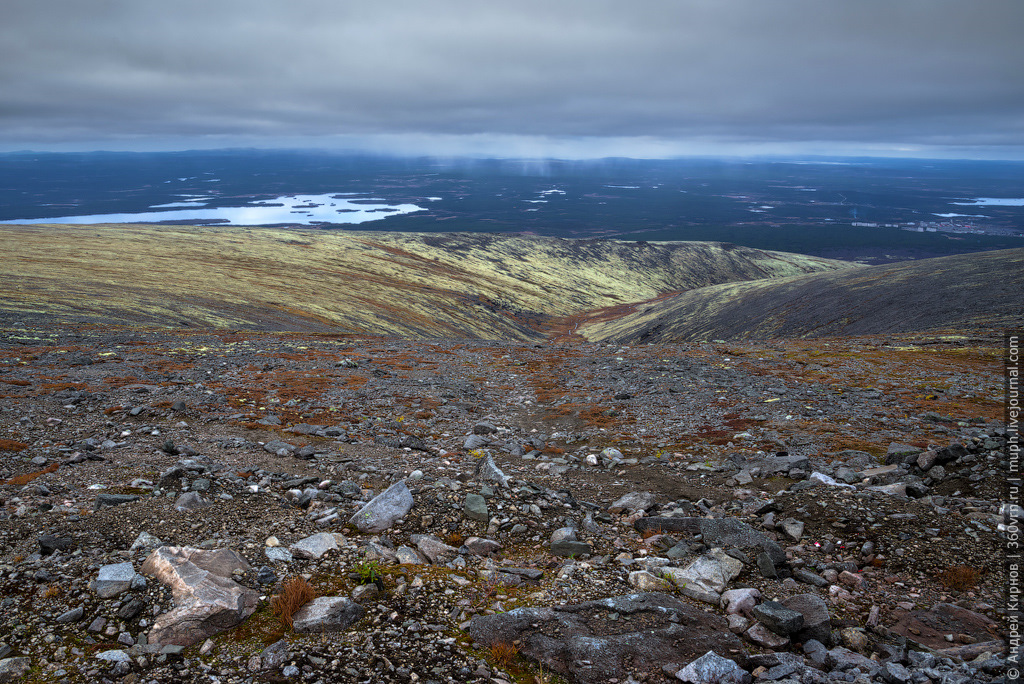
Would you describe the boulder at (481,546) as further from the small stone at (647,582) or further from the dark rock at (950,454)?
the dark rock at (950,454)

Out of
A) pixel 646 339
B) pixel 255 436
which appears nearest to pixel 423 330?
pixel 646 339

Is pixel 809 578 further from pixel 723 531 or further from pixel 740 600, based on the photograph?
pixel 740 600

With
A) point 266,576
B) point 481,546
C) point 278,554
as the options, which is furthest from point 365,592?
point 481,546

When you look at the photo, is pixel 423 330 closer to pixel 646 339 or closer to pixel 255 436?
pixel 646 339

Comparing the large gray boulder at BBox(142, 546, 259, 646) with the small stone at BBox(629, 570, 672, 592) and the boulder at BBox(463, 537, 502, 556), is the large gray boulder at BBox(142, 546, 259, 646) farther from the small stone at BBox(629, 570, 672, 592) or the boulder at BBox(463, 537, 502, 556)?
the small stone at BBox(629, 570, 672, 592)

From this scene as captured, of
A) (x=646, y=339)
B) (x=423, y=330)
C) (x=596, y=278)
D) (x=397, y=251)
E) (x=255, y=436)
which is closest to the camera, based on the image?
(x=255, y=436)
